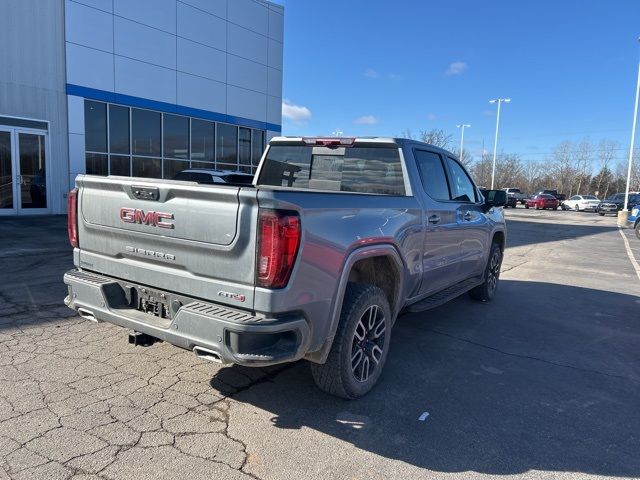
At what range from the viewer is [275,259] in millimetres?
2746

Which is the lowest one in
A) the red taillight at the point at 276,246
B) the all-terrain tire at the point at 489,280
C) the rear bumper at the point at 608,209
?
the all-terrain tire at the point at 489,280

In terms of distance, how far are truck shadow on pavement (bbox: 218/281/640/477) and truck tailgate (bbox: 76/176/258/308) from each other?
3.57 feet

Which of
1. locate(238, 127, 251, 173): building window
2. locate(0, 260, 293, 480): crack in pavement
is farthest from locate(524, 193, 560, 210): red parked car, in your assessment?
locate(0, 260, 293, 480): crack in pavement

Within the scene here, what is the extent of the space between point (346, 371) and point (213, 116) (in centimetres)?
1915

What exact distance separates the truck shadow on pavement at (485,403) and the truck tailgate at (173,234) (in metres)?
1.09

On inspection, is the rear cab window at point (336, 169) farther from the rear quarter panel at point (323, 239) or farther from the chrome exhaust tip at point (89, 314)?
the chrome exhaust tip at point (89, 314)

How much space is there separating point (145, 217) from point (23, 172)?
50.7ft

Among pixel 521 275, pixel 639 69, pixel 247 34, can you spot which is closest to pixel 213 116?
pixel 247 34

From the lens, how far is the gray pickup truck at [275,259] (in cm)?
278

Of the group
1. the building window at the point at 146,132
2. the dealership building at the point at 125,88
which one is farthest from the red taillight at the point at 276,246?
the building window at the point at 146,132

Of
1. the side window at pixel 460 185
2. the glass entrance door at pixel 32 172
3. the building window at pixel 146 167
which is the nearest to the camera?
the side window at pixel 460 185

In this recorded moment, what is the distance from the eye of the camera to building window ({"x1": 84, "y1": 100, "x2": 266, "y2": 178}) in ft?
56.7

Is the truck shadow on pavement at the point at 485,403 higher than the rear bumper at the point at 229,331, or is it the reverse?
the rear bumper at the point at 229,331

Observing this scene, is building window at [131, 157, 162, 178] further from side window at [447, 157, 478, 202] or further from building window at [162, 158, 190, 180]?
side window at [447, 157, 478, 202]
